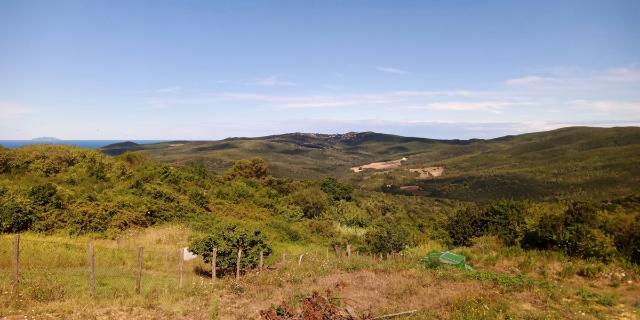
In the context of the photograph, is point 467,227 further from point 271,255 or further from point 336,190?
point 336,190

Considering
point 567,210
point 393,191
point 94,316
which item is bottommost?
point 393,191

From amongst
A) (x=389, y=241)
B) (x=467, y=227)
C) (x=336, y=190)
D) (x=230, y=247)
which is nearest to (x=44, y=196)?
(x=230, y=247)

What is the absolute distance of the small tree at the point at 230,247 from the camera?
65.6ft

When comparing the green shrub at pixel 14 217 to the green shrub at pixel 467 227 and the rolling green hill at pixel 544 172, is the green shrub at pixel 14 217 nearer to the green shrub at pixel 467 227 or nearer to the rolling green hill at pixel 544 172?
the green shrub at pixel 467 227

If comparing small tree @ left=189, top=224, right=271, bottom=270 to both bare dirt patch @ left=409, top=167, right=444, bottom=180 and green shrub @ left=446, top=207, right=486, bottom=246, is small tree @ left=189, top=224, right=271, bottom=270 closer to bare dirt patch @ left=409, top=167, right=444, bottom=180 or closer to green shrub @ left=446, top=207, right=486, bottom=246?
green shrub @ left=446, top=207, right=486, bottom=246

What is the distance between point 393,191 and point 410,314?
91.9 m

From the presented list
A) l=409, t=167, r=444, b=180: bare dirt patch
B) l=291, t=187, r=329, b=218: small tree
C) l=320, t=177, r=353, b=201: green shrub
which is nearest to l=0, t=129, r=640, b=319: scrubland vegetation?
l=291, t=187, r=329, b=218: small tree

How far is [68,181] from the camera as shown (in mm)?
34344

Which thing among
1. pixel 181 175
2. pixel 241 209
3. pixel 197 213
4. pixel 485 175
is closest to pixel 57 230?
pixel 197 213

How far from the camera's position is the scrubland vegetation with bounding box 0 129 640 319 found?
12.5m

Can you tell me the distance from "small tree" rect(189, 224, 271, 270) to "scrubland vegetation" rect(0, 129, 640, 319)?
2.6 inches

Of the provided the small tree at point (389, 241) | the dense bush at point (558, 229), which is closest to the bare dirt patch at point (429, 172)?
the dense bush at point (558, 229)

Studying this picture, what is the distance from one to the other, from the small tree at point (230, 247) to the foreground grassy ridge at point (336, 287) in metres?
1.13

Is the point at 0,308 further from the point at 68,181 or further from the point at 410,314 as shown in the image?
the point at 68,181
